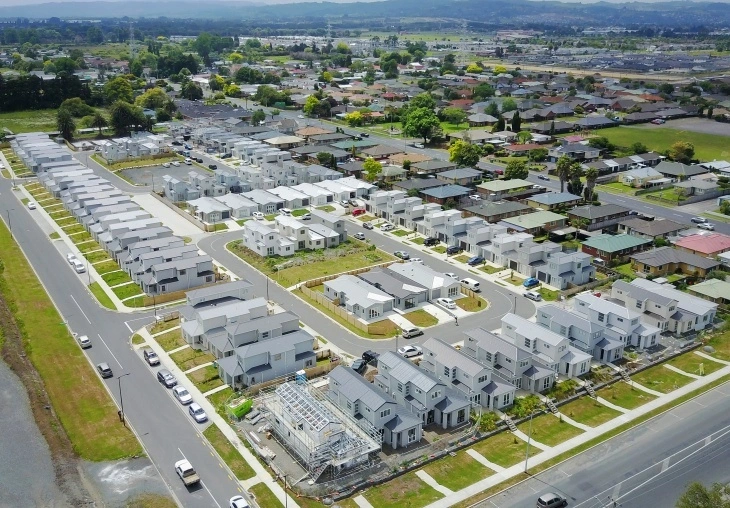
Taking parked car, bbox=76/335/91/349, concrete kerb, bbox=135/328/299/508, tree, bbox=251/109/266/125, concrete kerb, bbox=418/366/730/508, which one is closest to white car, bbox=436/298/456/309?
concrete kerb, bbox=418/366/730/508

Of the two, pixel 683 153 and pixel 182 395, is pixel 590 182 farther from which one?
pixel 182 395

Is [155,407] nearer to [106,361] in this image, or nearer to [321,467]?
[106,361]

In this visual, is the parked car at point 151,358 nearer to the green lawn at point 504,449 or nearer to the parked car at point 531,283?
the green lawn at point 504,449

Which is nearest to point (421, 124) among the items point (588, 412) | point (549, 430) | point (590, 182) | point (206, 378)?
point (590, 182)

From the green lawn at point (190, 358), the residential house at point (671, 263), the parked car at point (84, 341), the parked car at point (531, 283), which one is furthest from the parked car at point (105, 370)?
the residential house at point (671, 263)

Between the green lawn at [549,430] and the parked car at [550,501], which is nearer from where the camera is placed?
the parked car at [550,501]

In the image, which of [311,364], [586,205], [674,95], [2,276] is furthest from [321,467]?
[674,95]
